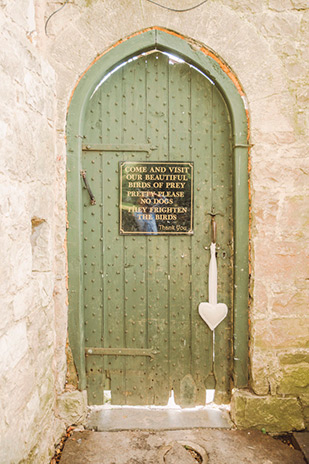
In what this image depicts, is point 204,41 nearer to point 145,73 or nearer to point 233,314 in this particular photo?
point 145,73

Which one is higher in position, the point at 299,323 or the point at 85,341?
the point at 299,323

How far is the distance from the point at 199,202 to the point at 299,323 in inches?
48.4

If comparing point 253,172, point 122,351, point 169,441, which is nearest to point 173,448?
point 169,441

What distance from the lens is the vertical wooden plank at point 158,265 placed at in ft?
8.73

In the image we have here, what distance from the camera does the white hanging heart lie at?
269 centimetres

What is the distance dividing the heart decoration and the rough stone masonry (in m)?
0.26

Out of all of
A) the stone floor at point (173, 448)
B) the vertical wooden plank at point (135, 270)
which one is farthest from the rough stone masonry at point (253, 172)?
the vertical wooden plank at point (135, 270)

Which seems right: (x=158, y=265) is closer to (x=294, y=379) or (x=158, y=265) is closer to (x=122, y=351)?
(x=122, y=351)

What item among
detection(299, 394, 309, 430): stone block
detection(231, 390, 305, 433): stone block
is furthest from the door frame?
detection(299, 394, 309, 430): stone block

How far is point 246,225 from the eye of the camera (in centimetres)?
257

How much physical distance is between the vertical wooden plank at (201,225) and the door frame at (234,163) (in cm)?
17

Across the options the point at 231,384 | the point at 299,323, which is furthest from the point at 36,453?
the point at 299,323

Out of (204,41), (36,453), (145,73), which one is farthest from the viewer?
(145,73)

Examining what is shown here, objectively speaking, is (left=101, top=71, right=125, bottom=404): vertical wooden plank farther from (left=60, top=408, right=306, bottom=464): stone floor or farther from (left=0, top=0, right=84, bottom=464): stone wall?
(left=0, top=0, right=84, bottom=464): stone wall
